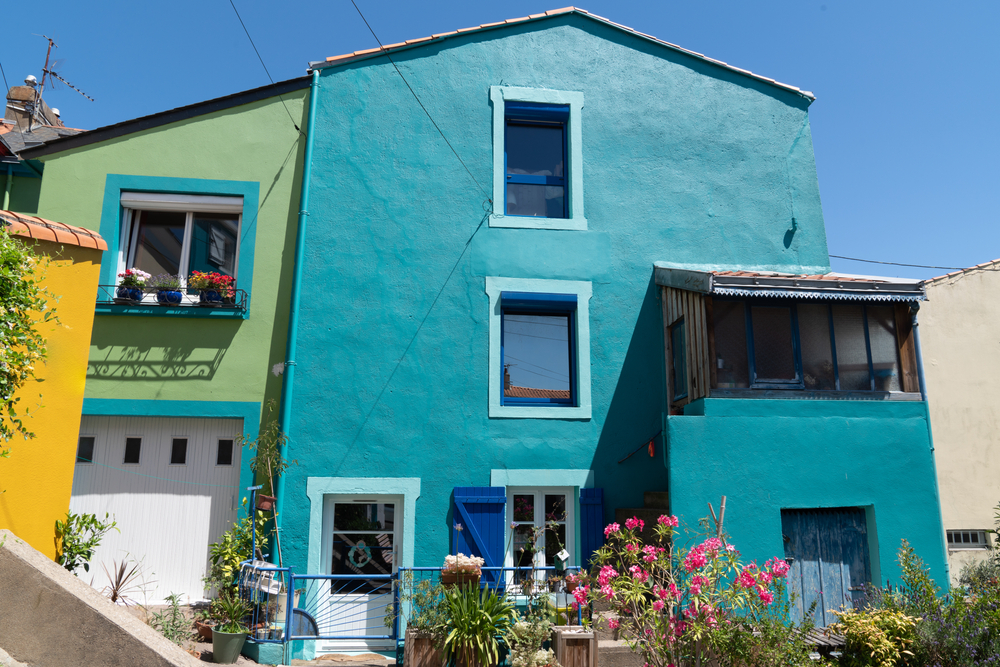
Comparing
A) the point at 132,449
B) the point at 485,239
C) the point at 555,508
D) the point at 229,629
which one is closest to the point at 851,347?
the point at 555,508

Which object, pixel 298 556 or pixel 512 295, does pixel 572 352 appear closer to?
pixel 512 295

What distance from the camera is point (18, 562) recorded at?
4719 millimetres

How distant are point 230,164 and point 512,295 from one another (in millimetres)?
4281

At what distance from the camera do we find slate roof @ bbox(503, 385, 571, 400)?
9.70 m

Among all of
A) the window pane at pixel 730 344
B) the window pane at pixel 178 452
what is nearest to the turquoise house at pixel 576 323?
the window pane at pixel 730 344

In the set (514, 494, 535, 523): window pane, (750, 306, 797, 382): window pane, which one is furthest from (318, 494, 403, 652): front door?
(750, 306, 797, 382): window pane

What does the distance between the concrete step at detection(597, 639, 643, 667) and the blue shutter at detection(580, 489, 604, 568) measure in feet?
5.23

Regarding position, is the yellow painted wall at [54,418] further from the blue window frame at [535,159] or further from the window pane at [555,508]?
the blue window frame at [535,159]

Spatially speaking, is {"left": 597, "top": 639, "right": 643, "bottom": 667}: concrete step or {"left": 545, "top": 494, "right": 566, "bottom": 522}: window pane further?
{"left": 545, "top": 494, "right": 566, "bottom": 522}: window pane

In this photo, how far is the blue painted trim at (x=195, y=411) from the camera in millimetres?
8461

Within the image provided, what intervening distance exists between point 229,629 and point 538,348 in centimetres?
527

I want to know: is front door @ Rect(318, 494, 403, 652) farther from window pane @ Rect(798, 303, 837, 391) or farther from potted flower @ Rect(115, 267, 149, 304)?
window pane @ Rect(798, 303, 837, 391)

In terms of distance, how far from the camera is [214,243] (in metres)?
9.41

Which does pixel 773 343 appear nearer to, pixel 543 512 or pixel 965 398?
pixel 543 512
